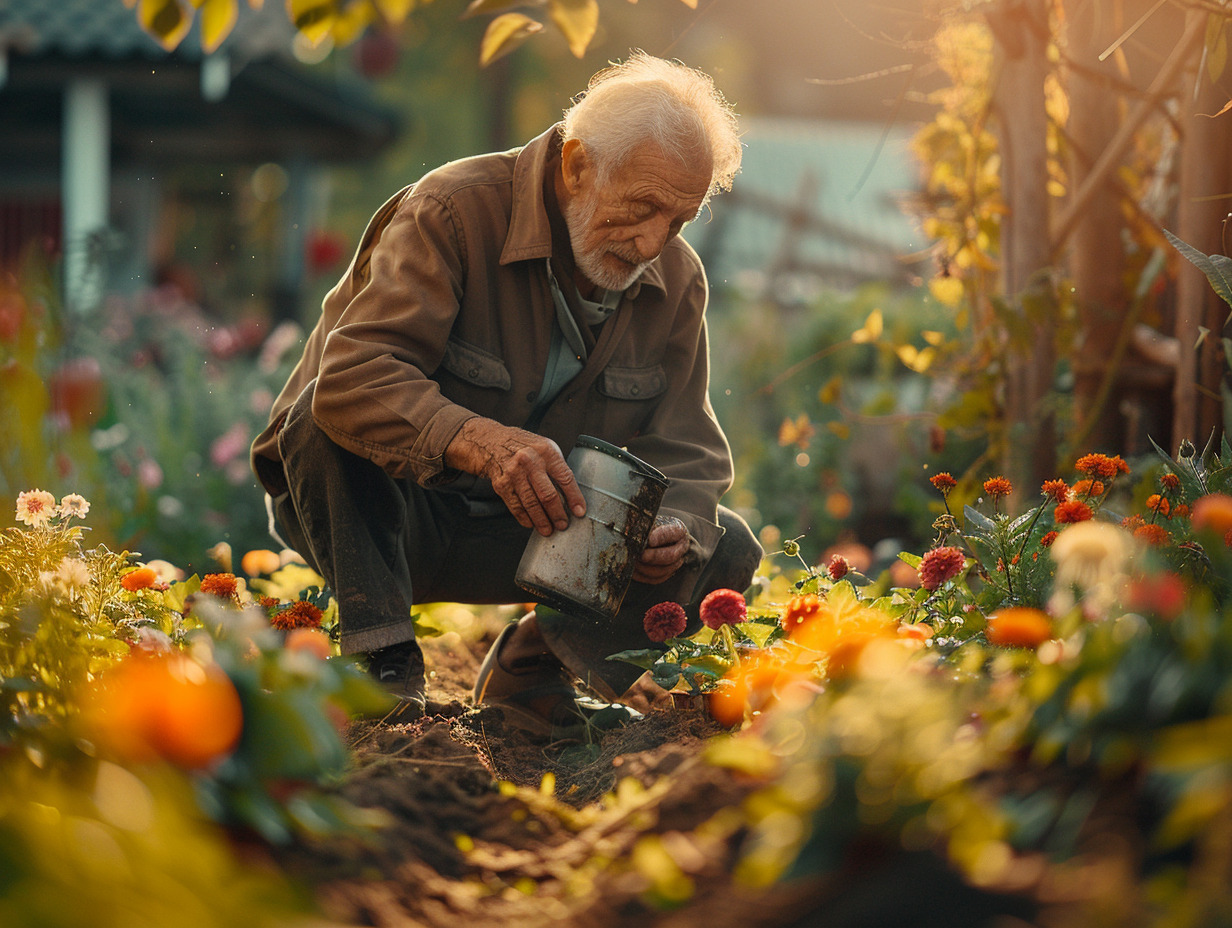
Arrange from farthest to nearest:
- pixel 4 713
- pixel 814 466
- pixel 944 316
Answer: pixel 944 316 → pixel 814 466 → pixel 4 713

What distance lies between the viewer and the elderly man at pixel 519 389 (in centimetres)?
208

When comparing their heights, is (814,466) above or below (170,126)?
below

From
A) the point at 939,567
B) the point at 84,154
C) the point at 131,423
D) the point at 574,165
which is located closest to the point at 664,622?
the point at 939,567

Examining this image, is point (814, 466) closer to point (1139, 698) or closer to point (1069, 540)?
point (1069, 540)

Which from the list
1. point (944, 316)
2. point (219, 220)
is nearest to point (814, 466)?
point (944, 316)

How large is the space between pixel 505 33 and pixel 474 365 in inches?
28.9

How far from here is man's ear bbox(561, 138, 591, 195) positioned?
2244mm

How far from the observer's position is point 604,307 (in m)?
2.48

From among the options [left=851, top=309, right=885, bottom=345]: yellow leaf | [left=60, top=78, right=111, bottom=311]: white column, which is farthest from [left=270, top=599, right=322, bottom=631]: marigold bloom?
[left=60, top=78, right=111, bottom=311]: white column

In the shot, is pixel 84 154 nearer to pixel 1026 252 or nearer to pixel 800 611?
pixel 1026 252

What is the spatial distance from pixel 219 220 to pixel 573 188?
1266 cm

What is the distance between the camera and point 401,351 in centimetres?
212

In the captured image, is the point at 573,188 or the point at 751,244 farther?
the point at 751,244

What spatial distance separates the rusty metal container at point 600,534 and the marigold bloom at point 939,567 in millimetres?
484
